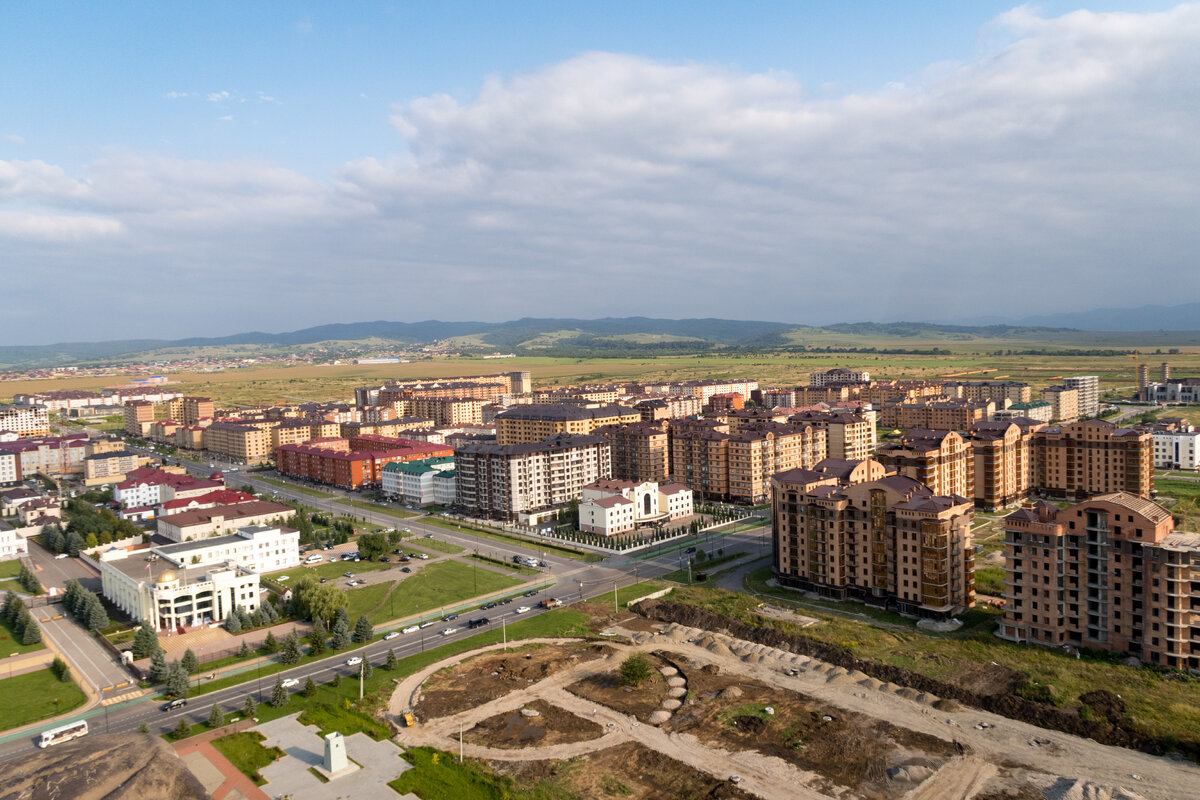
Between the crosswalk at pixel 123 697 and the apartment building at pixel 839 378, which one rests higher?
the apartment building at pixel 839 378

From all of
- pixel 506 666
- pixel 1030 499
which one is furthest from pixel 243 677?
pixel 1030 499

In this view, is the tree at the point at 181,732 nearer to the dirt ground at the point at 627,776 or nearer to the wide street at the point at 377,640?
the wide street at the point at 377,640

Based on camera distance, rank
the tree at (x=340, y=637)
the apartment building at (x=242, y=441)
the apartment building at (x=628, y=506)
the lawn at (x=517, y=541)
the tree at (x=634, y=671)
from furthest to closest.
Answer: the apartment building at (x=242, y=441) < the apartment building at (x=628, y=506) < the lawn at (x=517, y=541) < the tree at (x=340, y=637) < the tree at (x=634, y=671)

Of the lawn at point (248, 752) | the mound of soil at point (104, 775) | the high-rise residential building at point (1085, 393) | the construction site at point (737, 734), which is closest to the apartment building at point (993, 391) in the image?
the high-rise residential building at point (1085, 393)

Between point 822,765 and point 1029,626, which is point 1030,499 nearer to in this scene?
point 1029,626

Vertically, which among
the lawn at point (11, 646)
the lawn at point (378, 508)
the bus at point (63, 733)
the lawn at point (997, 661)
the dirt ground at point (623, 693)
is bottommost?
the dirt ground at point (623, 693)

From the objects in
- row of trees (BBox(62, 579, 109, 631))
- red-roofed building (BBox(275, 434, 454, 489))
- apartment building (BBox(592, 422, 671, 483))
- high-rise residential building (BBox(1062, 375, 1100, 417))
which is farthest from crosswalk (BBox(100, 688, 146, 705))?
high-rise residential building (BBox(1062, 375, 1100, 417))

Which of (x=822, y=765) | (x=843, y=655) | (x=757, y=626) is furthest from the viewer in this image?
(x=757, y=626)
